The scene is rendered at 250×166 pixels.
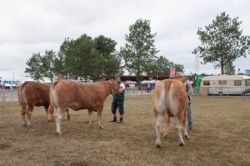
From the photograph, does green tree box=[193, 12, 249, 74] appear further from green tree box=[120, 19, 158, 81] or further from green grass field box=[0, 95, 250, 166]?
green grass field box=[0, 95, 250, 166]

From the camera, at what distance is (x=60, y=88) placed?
10.6 meters

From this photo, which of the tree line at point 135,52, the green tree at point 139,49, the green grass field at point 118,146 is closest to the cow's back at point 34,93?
the green grass field at point 118,146

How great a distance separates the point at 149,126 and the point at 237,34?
39282 mm

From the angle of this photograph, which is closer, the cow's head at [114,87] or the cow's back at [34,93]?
the cow's back at [34,93]

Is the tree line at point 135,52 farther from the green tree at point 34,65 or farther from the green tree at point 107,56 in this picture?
the green tree at point 34,65

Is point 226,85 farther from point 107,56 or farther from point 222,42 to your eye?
point 107,56

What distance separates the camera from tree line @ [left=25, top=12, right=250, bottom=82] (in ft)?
157

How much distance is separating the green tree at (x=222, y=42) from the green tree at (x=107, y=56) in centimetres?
1721

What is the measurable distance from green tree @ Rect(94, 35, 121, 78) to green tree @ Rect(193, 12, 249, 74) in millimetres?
17209

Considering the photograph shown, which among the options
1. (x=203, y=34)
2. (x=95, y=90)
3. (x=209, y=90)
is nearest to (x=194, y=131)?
(x=95, y=90)

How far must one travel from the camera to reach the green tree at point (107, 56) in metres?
61.1

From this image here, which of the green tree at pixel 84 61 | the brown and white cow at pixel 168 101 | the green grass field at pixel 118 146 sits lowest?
the green grass field at pixel 118 146

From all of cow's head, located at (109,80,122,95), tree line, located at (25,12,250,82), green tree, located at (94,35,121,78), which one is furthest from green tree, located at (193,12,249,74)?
cow's head, located at (109,80,122,95)

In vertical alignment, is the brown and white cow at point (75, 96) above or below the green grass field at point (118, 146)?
above
